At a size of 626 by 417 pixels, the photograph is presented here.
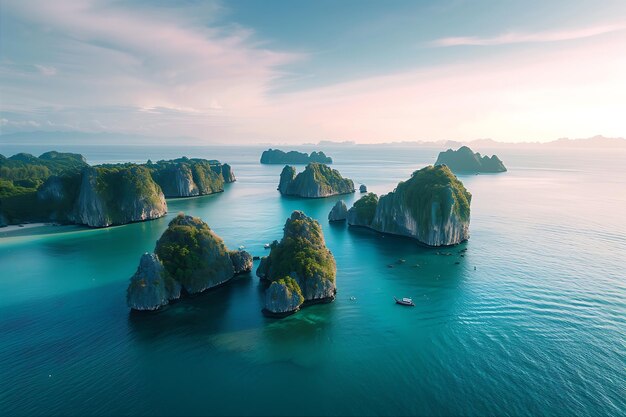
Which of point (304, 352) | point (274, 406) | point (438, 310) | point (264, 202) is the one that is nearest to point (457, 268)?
point (438, 310)

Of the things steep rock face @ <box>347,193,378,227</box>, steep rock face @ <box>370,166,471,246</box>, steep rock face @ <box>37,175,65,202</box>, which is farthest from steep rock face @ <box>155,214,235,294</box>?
steep rock face @ <box>37,175,65,202</box>

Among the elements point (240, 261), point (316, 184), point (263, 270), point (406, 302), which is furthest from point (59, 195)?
point (406, 302)

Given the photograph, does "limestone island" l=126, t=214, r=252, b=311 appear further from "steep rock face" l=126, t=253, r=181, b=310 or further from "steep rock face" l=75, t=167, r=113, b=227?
"steep rock face" l=75, t=167, r=113, b=227

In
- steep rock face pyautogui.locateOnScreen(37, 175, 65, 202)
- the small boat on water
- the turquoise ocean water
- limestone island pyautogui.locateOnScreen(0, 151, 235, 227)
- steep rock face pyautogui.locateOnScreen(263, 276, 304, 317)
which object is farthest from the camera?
steep rock face pyautogui.locateOnScreen(37, 175, 65, 202)

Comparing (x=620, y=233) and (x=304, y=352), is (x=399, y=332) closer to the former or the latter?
(x=304, y=352)

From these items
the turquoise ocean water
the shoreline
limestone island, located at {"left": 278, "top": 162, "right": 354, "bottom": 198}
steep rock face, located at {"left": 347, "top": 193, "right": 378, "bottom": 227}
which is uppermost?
limestone island, located at {"left": 278, "top": 162, "right": 354, "bottom": 198}

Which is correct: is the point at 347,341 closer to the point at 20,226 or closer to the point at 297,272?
the point at 297,272
